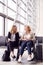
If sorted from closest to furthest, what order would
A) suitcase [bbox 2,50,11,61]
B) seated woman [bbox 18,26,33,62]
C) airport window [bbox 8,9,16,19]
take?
seated woman [bbox 18,26,33,62]
suitcase [bbox 2,50,11,61]
airport window [bbox 8,9,16,19]

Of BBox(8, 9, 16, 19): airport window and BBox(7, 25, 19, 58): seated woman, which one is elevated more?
BBox(8, 9, 16, 19): airport window

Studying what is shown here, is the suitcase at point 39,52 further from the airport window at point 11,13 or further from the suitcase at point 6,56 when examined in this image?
the airport window at point 11,13

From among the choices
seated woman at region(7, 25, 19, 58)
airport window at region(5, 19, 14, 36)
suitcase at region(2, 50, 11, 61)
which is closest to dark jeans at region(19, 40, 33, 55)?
seated woman at region(7, 25, 19, 58)

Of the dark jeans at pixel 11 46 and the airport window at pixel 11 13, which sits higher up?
the airport window at pixel 11 13

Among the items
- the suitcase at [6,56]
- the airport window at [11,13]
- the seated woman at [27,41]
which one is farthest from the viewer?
the airport window at [11,13]

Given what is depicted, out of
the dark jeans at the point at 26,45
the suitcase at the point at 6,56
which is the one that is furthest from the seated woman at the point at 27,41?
the suitcase at the point at 6,56

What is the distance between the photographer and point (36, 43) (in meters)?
3.11

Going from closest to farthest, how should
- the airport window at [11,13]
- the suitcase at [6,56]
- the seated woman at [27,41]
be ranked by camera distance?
the seated woman at [27,41]
the suitcase at [6,56]
the airport window at [11,13]

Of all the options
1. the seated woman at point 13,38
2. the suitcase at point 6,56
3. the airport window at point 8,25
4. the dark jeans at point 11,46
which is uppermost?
the airport window at point 8,25

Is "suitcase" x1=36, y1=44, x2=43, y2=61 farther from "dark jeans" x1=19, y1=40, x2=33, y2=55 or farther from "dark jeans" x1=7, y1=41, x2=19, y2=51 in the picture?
"dark jeans" x1=7, y1=41, x2=19, y2=51

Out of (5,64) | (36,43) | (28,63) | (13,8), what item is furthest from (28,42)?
(13,8)

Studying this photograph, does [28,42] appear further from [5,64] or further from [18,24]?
[5,64]

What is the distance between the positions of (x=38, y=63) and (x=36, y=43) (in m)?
0.48

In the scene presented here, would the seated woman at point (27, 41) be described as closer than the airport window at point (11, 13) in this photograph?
Yes
